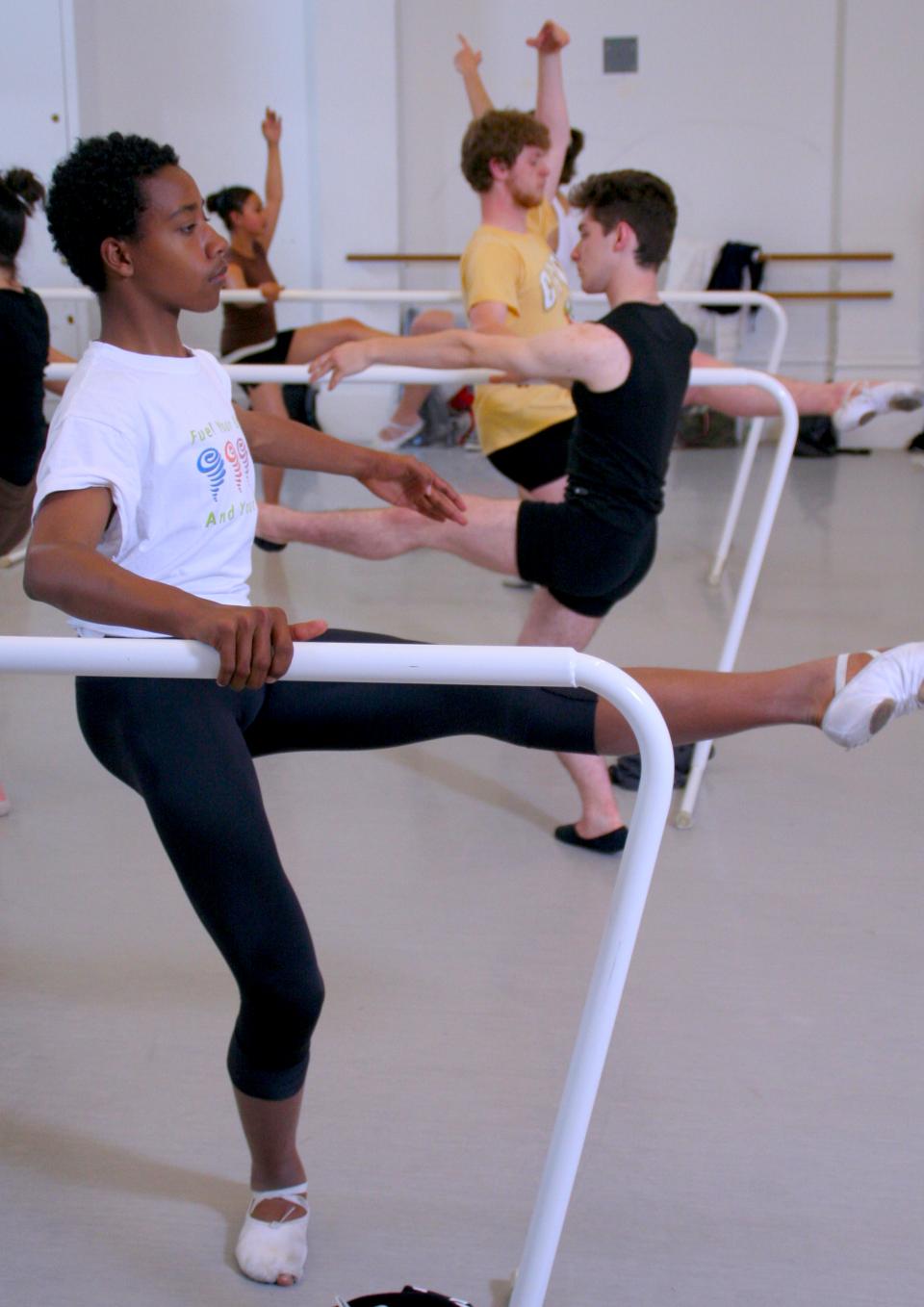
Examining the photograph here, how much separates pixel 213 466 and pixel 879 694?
68 centimetres

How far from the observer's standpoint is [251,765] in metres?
1.28

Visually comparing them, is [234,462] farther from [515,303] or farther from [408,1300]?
[515,303]

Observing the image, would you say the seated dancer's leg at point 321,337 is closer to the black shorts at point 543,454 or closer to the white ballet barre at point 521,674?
the black shorts at point 543,454

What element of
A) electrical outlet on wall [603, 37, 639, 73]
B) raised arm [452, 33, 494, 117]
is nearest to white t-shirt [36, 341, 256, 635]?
raised arm [452, 33, 494, 117]

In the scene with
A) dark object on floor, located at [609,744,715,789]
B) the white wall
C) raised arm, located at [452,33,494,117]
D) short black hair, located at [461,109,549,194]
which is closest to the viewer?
dark object on floor, located at [609,744,715,789]

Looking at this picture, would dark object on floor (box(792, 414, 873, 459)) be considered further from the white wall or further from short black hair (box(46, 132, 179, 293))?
short black hair (box(46, 132, 179, 293))

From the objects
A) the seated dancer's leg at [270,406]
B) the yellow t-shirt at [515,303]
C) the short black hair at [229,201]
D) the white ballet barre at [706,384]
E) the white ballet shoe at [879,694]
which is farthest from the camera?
the short black hair at [229,201]

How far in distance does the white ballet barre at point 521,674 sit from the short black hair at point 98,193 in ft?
1.67

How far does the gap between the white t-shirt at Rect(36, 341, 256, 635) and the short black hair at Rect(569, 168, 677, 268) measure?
111cm

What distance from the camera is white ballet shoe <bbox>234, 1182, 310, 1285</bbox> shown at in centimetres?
136

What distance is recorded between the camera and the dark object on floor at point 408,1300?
121 centimetres

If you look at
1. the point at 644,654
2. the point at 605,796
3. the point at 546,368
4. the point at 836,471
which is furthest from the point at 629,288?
the point at 836,471

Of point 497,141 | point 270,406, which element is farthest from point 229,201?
point 497,141

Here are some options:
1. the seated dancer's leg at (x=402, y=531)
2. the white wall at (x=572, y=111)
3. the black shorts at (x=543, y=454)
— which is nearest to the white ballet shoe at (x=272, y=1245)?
the seated dancer's leg at (x=402, y=531)
